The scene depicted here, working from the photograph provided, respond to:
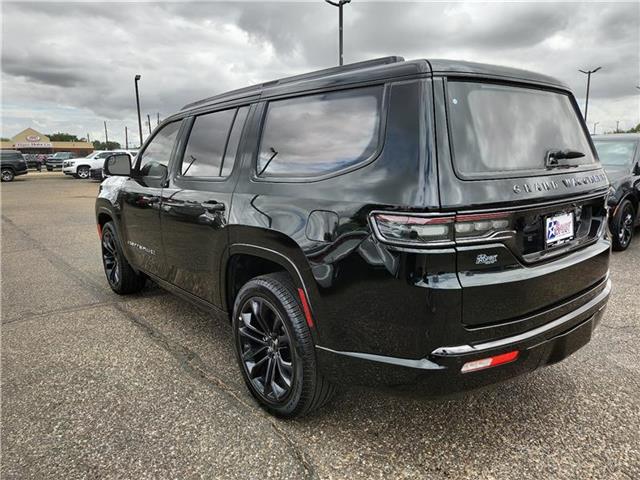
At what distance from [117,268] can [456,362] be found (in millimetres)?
4034

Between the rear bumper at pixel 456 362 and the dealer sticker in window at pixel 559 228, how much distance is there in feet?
1.24

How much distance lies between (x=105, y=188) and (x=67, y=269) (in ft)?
6.71

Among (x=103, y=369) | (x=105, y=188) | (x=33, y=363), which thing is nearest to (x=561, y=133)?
(x=103, y=369)

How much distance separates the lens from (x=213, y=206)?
2953 mm

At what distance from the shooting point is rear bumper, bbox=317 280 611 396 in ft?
6.23

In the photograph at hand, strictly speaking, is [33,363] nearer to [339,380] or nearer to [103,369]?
[103,369]

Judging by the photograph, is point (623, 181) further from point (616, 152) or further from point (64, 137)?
point (64, 137)

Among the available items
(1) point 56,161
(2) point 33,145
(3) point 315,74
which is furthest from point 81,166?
(2) point 33,145

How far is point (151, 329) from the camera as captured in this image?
398cm

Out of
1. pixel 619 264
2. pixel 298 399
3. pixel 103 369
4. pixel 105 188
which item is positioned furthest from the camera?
pixel 619 264

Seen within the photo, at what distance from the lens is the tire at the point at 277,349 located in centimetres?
234

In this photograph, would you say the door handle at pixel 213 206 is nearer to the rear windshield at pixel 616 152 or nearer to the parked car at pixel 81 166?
the rear windshield at pixel 616 152

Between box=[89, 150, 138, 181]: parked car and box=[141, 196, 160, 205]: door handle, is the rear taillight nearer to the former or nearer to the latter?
box=[141, 196, 160, 205]: door handle

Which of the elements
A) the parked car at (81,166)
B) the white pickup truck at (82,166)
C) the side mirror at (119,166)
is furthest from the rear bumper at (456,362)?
the parked car at (81,166)
